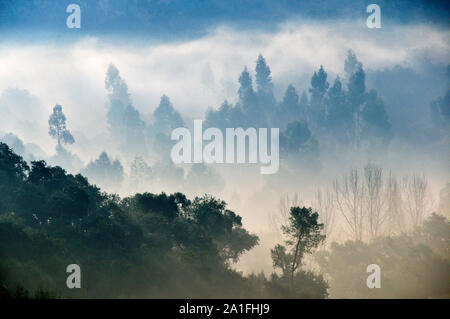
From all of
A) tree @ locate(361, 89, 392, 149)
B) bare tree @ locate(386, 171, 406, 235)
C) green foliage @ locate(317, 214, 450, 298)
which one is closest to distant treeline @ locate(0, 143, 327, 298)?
green foliage @ locate(317, 214, 450, 298)

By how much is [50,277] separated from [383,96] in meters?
173

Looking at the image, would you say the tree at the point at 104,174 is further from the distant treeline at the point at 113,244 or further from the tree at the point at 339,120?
the tree at the point at 339,120

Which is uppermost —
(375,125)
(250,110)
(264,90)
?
(264,90)

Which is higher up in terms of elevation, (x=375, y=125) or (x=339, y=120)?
(x=339, y=120)

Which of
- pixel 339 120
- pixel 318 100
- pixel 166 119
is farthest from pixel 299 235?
pixel 166 119

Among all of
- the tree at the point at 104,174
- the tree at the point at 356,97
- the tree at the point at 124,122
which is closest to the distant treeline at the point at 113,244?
the tree at the point at 104,174

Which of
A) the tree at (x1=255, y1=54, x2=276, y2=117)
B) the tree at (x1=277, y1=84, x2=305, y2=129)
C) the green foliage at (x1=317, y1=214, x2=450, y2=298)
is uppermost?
the tree at (x1=255, y1=54, x2=276, y2=117)

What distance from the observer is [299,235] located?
42.0m

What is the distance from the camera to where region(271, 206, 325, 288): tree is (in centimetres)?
4134

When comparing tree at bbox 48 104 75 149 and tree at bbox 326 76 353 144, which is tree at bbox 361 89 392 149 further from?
tree at bbox 48 104 75 149

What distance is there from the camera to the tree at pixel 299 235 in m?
41.3

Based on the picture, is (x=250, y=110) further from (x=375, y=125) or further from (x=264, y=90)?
(x=375, y=125)

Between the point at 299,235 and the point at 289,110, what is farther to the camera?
the point at 289,110

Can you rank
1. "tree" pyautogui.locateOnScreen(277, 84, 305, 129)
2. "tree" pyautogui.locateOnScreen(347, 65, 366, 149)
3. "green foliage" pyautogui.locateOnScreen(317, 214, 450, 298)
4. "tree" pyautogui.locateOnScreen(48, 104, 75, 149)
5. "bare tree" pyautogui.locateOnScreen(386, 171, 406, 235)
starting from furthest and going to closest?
"tree" pyautogui.locateOnScreen(277, 84, 305, 129), "tree" pyautogui.locateOnScreen(347, 65, 366, 149), "tree" pyautogui.locateOnScreen(48, 104, 75, 149), "bare tree" pyautogui.locateOnScreen(386, 171, 406, 235), "green foliage" pyautogui.locateOnScreen(317, 214, 450, 298)
